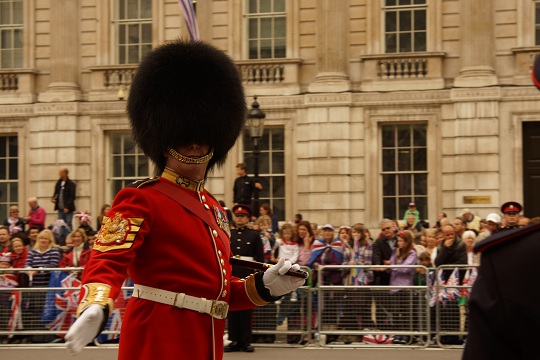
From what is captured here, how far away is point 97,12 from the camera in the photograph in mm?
25109

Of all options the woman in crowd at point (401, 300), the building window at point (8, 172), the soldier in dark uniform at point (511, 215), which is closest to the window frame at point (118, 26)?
the building window at point (8, 172)

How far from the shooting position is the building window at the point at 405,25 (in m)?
23.4

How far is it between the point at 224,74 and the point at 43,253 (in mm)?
9102

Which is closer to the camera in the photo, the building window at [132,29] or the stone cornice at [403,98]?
the stone cornice at [403,98]

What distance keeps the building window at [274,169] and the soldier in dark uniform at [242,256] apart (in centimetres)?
1085

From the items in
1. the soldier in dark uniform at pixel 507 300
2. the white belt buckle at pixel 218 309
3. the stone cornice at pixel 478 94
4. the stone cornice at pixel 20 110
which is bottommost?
the white belt buckle at pixel 218 309

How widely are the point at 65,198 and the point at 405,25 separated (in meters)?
7.82

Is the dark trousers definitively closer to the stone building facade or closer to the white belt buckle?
the white belt buckle

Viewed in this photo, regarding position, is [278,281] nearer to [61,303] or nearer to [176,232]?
[176,232]

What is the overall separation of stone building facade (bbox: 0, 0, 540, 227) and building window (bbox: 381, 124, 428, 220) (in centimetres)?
3

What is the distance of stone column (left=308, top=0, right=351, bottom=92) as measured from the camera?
2323 centimetres

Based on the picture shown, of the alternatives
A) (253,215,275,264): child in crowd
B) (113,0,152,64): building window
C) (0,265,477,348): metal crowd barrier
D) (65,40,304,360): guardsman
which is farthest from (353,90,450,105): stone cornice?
(65,40,304,360): guardsman

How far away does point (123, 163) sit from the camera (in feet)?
81.7

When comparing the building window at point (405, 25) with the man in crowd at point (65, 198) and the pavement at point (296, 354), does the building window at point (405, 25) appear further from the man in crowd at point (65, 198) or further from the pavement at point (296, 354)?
the pavement at point (296, 354)
